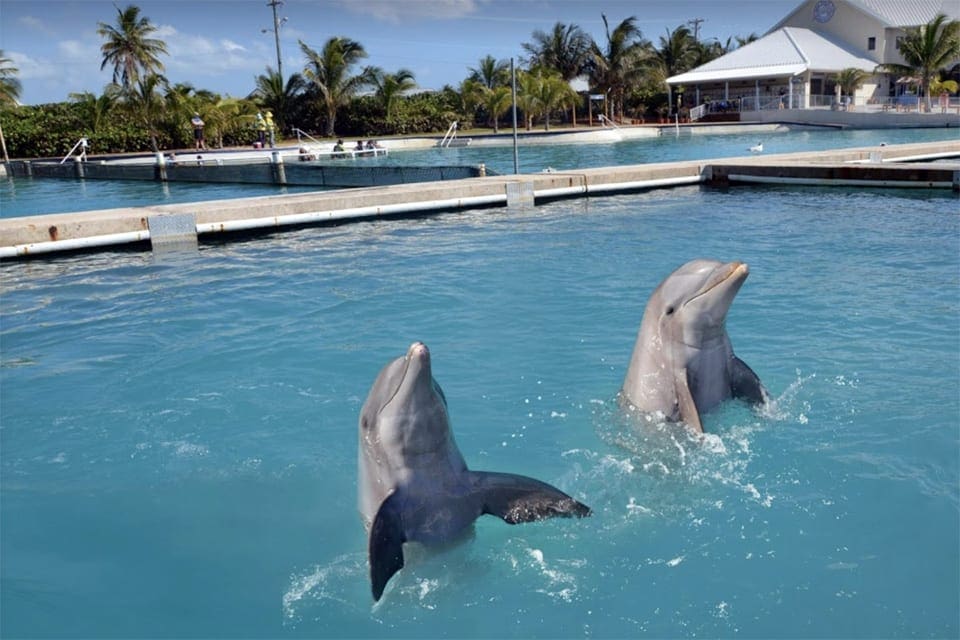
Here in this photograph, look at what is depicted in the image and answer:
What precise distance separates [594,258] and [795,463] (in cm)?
591

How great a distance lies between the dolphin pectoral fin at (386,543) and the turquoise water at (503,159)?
17.5 metres

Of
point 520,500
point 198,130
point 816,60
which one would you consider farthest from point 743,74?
point 520,500

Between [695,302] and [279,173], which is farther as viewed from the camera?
[279,173]

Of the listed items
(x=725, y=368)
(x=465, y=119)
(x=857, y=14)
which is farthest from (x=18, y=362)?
(x=857, y=14)

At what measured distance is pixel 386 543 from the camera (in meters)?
3.33

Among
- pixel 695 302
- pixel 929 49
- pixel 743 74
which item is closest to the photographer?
pixel 695 302

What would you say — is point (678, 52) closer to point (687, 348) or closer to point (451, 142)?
point (451, 142)

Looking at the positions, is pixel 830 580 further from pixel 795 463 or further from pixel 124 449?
pixel 124 449

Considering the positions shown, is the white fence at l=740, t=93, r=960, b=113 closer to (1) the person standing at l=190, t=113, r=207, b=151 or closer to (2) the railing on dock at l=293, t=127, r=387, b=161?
(2) the railing on dock at l=293, t=127, r=387, b=161

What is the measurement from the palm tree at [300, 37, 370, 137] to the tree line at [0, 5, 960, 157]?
0.05 m

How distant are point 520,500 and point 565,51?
165 feet

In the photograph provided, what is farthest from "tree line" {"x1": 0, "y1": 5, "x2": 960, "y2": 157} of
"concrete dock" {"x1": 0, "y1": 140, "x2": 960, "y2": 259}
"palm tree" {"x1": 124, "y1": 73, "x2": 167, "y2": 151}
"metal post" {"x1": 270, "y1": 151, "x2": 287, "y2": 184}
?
"concrete dock" {"x1": 0, "y1": 140, "x2": 960, "y2": 259}

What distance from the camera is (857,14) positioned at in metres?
52.6

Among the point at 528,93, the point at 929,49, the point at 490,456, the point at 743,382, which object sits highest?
the point at 929,49
